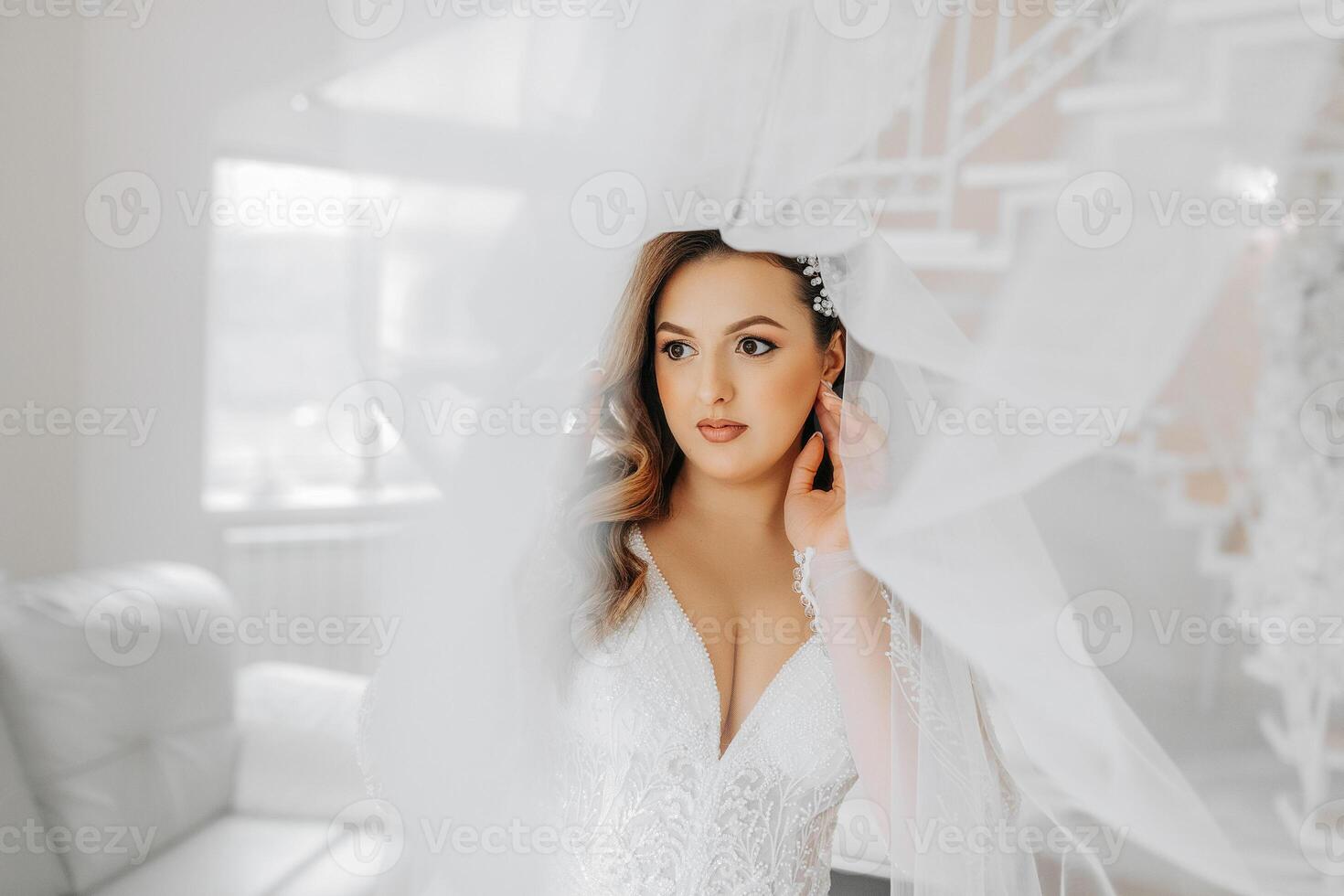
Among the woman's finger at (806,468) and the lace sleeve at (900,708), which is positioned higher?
the woman's finger at (806,468)

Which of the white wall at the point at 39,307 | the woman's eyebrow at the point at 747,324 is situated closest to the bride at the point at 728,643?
the woman's eyebrow at the point at 747,324

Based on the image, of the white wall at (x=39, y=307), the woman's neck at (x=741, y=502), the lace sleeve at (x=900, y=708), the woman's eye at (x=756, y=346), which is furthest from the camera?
the white wall at (x=39, y=307)

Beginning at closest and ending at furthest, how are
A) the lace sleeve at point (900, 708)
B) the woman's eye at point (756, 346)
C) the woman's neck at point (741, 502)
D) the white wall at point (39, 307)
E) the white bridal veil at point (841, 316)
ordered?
the white bridal veil at point (841, 316) < the lace sleeve at point (900, 708) < the woman's eye at point (756, 346) < the woman's neck at point (741, 502) < the white wall at point (39, 307)

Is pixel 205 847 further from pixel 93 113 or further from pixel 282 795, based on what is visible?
pixel 93 113

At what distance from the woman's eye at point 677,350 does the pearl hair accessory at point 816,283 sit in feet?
0.50

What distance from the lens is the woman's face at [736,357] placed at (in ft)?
3.73

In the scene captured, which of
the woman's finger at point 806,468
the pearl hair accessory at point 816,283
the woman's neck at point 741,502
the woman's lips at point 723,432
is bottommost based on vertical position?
the woman's neck at point 741,502

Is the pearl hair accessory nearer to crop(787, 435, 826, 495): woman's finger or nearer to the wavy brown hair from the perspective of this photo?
the wavy brown hair

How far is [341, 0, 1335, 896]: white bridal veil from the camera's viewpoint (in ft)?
2.98

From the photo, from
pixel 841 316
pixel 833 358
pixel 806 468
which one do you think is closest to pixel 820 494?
pixel 806 468

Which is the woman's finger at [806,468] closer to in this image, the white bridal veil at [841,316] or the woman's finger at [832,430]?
the woman's finger at [832,430]

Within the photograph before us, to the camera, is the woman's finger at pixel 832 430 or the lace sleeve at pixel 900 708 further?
the woman's finger at pixel 832 430

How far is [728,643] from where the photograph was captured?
48.7 inches

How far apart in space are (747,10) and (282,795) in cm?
131
